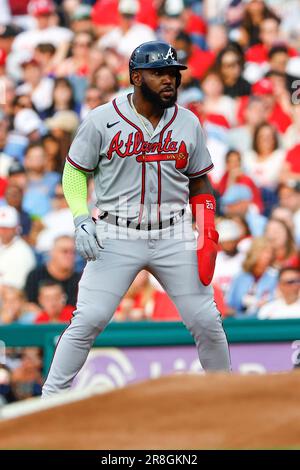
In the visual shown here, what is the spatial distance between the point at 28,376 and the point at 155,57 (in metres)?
3.31

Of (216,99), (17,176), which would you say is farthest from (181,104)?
(17,176)

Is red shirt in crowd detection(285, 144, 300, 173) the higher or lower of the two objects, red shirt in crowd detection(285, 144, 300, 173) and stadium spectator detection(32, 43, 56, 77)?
the lower

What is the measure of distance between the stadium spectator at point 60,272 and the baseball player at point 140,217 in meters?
3.07

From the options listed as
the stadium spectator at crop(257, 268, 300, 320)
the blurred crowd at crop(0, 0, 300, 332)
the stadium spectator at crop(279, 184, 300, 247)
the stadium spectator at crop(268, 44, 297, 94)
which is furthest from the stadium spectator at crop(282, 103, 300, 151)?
the stadium spectator at crop(257, 268, 300, 320)

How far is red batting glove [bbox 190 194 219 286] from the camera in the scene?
512 centimetres

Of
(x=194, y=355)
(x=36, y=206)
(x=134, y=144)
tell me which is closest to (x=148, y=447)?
(x=134, y=144)

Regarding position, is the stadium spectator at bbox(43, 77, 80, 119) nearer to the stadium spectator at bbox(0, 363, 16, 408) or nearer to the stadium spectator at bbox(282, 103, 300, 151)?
the stadium spectator at bbox(282, 103, 300, 151)

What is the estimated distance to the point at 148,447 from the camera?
3.96 metres

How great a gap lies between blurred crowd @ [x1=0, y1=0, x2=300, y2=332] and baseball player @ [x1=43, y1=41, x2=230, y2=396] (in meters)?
2.71

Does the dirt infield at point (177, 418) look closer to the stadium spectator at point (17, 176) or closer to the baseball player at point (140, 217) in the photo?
the baseball player at point (140, 217)

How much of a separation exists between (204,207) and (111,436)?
1668 mm

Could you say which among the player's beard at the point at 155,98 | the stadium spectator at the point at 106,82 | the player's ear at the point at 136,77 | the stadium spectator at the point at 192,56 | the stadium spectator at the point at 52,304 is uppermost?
the stadium spectator at the point at 192,56

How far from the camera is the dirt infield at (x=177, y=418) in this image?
13.1 ft

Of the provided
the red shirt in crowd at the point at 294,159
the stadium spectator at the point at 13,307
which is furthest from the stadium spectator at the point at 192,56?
the stadium spectator at the point at 13,307
